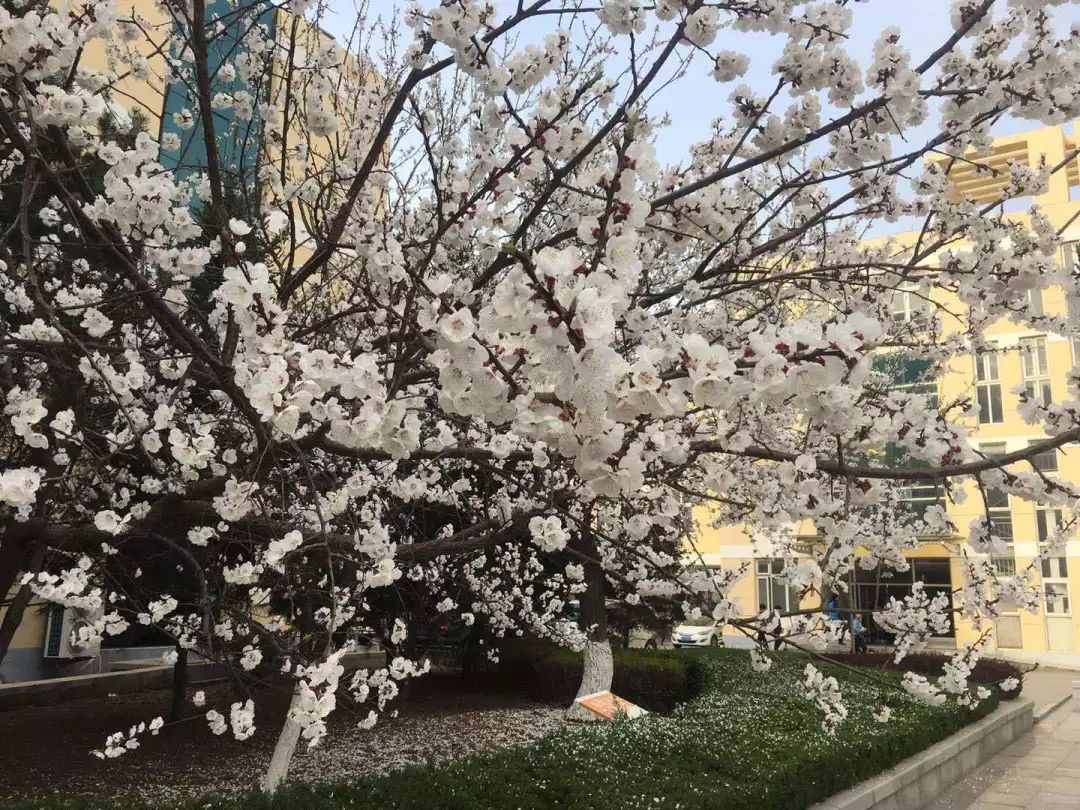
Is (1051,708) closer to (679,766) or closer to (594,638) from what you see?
(594,638)

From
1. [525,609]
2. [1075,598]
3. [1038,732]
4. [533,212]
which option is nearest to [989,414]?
[1075,598]

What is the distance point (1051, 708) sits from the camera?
501 inches

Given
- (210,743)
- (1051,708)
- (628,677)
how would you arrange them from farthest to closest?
(1051,708) < (628,677) < (210,743)

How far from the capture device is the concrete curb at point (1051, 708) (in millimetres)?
11930

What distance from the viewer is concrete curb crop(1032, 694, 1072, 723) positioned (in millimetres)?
11930

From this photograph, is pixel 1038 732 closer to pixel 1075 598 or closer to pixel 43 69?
pixel 43 69

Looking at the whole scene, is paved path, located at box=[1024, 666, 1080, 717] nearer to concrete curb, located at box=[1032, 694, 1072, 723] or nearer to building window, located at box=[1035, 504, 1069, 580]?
concrete curb, located at box=[1032, 694, 1072, 723]

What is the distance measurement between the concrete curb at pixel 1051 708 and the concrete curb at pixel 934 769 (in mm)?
1782

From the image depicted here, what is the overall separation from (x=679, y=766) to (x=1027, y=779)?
515cm

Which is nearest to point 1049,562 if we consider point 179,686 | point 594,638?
A: point 594,638

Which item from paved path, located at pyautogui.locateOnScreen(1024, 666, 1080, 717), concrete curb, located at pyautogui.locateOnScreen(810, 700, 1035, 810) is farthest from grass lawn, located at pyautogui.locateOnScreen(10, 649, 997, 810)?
paved path, located at pyautogui.locateOnScreen(1024, 666, 1080, 717)

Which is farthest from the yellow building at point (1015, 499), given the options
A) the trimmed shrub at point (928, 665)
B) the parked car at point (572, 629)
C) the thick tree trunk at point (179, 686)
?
the thick tree trunk at point (179, 686)

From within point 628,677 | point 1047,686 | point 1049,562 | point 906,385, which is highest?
point 906,385

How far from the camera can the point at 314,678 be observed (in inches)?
106
